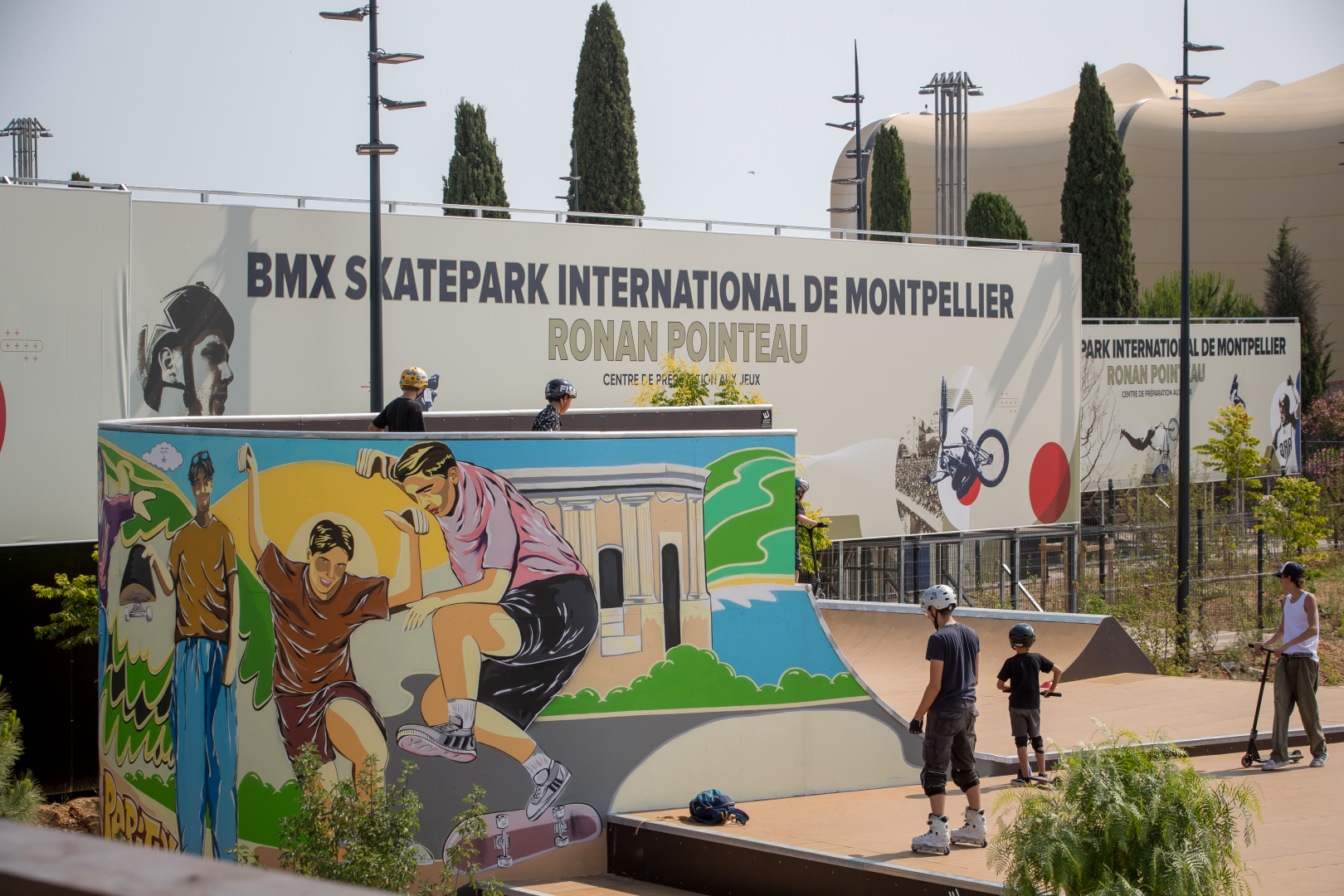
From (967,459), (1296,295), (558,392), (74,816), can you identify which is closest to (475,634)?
(558,392)

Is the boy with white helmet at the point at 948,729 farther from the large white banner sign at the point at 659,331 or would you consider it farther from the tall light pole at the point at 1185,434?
the tall light pole at the point at 1185,434

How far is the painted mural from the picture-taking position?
28.1ft

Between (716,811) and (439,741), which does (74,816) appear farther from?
(716,811)

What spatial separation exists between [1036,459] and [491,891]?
22.2 m

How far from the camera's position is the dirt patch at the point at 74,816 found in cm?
1453

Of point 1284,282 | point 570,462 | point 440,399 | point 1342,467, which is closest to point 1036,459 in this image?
point 1342,467

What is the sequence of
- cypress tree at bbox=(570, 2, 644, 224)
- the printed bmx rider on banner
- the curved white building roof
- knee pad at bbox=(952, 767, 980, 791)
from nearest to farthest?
1. knee pad at bbox=(952, 767, 980, 791)
2. the printed bmx rider on banner
3. cypress tree at bbox=(570, 2, 644, 224)
4. the curved white building roof

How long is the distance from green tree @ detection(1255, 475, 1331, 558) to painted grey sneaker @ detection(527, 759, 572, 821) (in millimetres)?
19662

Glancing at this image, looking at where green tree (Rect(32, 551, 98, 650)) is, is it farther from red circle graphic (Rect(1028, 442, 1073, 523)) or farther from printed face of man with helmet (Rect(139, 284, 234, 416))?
red circle graphic (Rect(1028, 442, 1073, 523))

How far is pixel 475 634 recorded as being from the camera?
28.4 ft

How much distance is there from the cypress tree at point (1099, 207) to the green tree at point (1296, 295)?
15.6 metres

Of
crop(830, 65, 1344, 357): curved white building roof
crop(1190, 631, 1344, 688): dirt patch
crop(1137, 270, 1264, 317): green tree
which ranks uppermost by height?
crop(830, 65, 1344, 357): curved white building roof

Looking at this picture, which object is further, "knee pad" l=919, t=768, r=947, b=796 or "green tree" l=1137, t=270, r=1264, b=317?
"green tree" l=1137, t=270, r=1264, b=317

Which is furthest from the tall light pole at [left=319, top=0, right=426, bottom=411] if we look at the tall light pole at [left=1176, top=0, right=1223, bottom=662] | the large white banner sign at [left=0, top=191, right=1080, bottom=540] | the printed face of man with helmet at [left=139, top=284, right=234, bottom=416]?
the tall light pole at [left=1176, top=0, right=1223, bottom=662]
